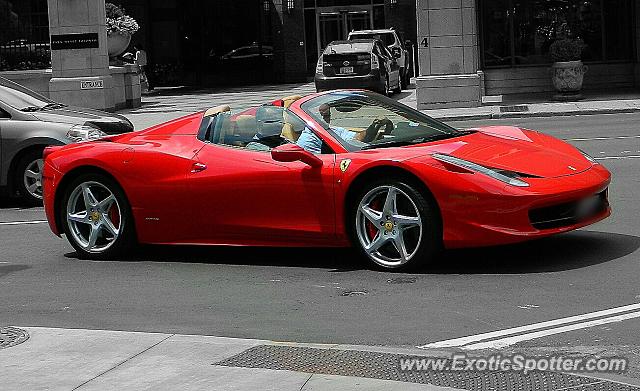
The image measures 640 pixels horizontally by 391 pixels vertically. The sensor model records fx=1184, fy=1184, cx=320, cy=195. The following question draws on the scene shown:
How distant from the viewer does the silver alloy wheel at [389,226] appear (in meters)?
Answer: 8.38

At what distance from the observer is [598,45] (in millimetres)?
29047

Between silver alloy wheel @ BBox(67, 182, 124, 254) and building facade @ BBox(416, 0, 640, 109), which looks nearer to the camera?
silver alloy wheel @ BBox(67, 182, 124, 254)

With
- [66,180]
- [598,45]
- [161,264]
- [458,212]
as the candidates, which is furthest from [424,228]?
[598,45]

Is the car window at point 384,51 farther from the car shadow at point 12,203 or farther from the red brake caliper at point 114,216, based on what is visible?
the red brake caliper at point 114,216

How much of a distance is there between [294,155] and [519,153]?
65.2 inches

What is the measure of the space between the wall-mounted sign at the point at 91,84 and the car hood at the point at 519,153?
21.6 meters

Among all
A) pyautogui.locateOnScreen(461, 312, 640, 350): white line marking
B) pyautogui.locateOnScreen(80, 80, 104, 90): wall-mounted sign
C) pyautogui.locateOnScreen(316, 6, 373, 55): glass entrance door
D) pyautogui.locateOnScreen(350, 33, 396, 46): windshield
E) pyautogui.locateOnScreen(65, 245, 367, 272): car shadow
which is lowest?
pyautogui.locateOnScreen(461, 312, 640, 350): white line marking

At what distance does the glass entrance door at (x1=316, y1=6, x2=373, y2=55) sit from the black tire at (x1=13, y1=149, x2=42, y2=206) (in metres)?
34.6

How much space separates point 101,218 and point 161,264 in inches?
26.3

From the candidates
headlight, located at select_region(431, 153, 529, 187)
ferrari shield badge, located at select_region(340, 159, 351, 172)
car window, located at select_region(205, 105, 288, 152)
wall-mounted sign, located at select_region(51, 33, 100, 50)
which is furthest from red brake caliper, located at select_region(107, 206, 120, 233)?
wall-mounted sign, located at select_region(51, 33, 100, 50)

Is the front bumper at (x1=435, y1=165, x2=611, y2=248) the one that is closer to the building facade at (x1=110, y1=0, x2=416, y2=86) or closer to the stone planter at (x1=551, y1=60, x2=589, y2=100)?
the stone planter at (x1=551, y1=60, x2=589, y2=100)

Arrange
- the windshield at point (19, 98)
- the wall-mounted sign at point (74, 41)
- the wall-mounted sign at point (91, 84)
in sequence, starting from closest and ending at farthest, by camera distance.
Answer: the windshield at point (19, 98) < the wall-mounted sign at point (91, 84) < the wall-mounted sign at point (74, 41)

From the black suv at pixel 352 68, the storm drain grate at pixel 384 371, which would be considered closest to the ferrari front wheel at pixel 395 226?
the storm drain grate at pixel 384 371

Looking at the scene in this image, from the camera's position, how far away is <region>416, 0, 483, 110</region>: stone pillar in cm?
2711
